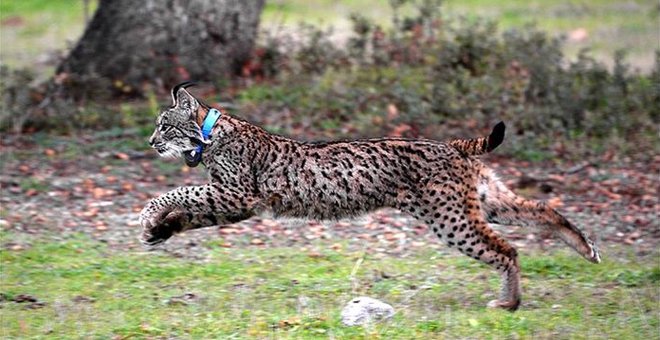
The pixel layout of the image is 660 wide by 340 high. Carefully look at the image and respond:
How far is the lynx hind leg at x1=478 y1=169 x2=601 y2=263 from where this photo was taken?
9734 millimetres

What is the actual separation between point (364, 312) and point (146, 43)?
8997mm

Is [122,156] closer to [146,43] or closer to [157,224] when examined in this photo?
[146,43]

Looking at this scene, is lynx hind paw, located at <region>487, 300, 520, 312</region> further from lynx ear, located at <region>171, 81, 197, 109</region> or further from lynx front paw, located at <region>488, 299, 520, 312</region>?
lynx ear, located at <region>171, 81, 197, 109</region>

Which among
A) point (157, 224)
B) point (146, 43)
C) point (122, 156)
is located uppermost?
point (146, 43)

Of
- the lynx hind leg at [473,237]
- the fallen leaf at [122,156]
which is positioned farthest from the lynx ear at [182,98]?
the fallen leaf at [122,156]

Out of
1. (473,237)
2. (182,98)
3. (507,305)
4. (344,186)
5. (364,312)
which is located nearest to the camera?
(364,312)

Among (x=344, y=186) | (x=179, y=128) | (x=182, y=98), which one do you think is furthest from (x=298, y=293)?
(x=182, y=98)

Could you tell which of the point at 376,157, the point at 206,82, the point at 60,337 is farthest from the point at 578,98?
the point at 60,337

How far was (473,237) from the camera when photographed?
368 inches

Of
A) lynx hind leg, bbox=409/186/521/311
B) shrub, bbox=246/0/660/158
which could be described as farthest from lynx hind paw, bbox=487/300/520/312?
shrub, bbox=246/0/660/158

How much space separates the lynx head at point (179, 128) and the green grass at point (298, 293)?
1097 mm

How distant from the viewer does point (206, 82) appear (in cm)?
1714

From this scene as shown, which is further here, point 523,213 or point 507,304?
point 523,213

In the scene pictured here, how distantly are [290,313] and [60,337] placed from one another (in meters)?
1.67
